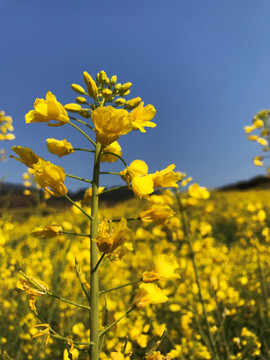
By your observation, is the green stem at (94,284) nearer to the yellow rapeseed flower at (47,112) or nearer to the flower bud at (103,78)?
the yellow rapeseed flower at (47,112)

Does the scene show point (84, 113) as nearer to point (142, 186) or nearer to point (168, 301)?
point (142, 186)

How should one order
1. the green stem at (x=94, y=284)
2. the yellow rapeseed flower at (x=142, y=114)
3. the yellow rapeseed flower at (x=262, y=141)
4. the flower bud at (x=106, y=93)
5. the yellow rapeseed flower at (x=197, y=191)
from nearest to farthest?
the green stem at (x=94, y=284)
the yellow rapeseed flower at (x=142, y=114)
the flower bud at (x=106, y=93)
the yellow rapeseed flower at (x=197, y=191)
the yellow rapeseed flower at (x=262, y=141)

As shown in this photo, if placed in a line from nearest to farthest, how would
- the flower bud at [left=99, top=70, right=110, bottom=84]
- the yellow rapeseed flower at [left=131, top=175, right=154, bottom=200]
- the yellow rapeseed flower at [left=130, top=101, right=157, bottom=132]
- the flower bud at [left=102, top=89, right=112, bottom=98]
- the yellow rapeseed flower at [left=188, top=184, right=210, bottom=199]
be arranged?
the yellow rapeseed flower at [left=131, top=175, right=154, bottom=200] < the yellow rapeseed flower at [left=130, top=101, right=157, bottom=132] < the flower bud at [left=102, top=89, right=112, bottom=98] < the flower bud at [left=99, top=70, right=110, bottom=84] < the yellow rapeseed flower at [left=188, top=184, right=210, bottom=199]

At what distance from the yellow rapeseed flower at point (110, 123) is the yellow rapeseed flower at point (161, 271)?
0.62 m

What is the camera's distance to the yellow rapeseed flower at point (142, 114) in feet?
4.99

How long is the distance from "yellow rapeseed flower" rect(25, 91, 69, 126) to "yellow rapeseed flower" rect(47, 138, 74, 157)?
0.12m

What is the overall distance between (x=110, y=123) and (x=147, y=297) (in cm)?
83

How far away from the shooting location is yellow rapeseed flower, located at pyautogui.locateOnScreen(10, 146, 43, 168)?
1.43m

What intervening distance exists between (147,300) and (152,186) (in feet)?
1.75

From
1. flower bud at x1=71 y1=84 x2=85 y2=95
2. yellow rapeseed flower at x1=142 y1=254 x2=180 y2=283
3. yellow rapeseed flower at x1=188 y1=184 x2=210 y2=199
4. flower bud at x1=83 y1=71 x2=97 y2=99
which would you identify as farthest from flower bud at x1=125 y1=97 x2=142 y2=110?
yellow rapeseed flower at x1=188 y1=184 x2=210 y2=199

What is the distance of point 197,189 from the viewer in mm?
2809

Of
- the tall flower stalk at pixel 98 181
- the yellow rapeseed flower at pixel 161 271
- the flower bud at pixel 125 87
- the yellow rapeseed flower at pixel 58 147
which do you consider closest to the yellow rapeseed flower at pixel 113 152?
the tall flower stalk at pixel 98 181

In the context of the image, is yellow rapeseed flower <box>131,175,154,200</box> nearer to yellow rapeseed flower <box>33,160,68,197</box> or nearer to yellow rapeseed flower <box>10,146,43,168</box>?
yellow rapeseed flower <box>33,160,68,197</box>

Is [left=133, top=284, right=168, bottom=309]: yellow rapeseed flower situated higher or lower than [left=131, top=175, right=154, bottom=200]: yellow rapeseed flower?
lower
